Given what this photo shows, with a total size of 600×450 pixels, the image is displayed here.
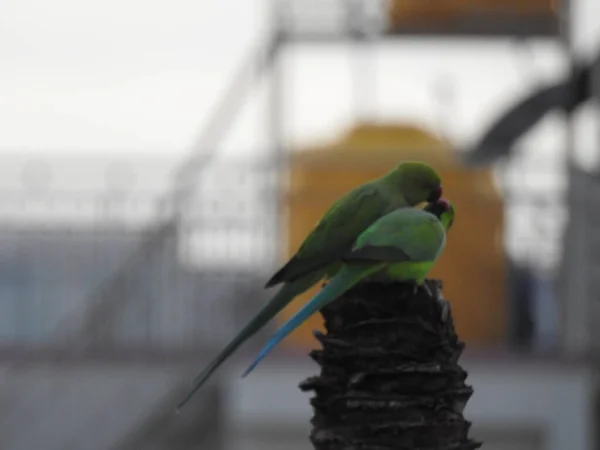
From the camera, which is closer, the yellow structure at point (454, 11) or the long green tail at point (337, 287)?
the long green tail at point (337, 287)

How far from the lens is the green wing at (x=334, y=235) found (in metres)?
3.05

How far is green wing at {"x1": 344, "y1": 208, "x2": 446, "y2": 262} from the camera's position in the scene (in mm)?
2941

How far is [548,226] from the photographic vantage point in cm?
1224

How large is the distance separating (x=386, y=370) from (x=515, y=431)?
8356 mm

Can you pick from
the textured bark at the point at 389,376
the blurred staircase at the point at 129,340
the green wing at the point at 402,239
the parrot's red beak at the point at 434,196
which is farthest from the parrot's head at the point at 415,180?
the blurred staircase at the point at 129,340

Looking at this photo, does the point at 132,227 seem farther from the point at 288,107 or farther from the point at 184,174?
the point at 288,107

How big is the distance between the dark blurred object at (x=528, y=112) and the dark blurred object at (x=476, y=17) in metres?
0.77

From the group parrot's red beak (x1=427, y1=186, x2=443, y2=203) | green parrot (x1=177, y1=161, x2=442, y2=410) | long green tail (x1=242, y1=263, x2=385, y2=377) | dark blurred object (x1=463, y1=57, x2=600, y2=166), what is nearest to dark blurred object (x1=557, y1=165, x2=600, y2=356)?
dark blurred object (x1=463, y1=57, x2=600, y2=166)

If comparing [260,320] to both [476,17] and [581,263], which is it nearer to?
[581,263]

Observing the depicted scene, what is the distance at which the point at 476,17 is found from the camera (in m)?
12.7

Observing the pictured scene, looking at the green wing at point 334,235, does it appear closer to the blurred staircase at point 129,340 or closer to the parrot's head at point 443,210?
the parrot's head at point 443,210

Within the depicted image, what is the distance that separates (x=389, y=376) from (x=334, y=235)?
12.8 inches

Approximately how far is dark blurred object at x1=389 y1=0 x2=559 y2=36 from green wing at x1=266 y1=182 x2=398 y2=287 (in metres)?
9.78

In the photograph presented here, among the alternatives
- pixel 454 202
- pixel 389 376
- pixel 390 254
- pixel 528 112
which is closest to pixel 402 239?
pixel 390 254
